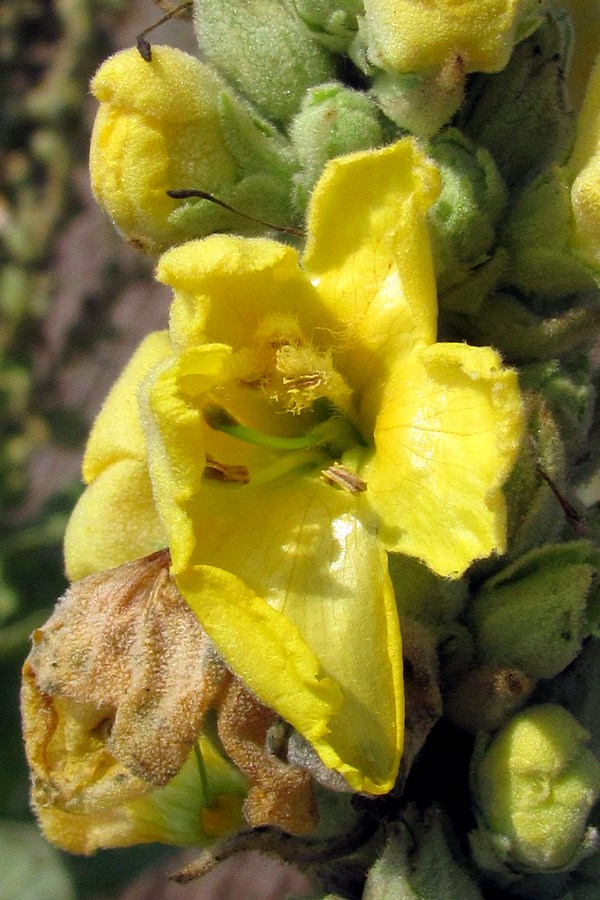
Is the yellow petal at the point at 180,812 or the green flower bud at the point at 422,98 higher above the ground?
the green flower bud at the point at 422,98

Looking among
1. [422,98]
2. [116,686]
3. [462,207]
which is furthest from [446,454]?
[116,686]

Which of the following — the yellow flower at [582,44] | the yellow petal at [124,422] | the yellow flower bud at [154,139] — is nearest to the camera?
the yellow flower bud at [154,139]

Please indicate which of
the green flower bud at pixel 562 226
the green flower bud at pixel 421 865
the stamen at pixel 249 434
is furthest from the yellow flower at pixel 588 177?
the green flower bud at pixel 421 865

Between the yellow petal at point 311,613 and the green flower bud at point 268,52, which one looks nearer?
the yellow petal at point 311,613

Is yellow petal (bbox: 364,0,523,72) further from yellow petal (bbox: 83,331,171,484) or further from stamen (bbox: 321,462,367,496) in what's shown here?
yellow petal (bbox: 83,331,171,484)

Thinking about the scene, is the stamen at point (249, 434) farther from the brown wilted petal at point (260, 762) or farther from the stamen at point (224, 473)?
the brown wilted petal at point (260, 762)

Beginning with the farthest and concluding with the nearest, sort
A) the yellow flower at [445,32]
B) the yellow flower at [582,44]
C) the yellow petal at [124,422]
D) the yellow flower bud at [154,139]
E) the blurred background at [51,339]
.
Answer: the blurred background at [51,339], the yellow petal at [124,422], the yellow flower at [582,44], the yellow flower bud at [154,139], the yellow flower at [445,32]

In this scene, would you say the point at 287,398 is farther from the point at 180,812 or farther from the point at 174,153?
the point at 180,812
